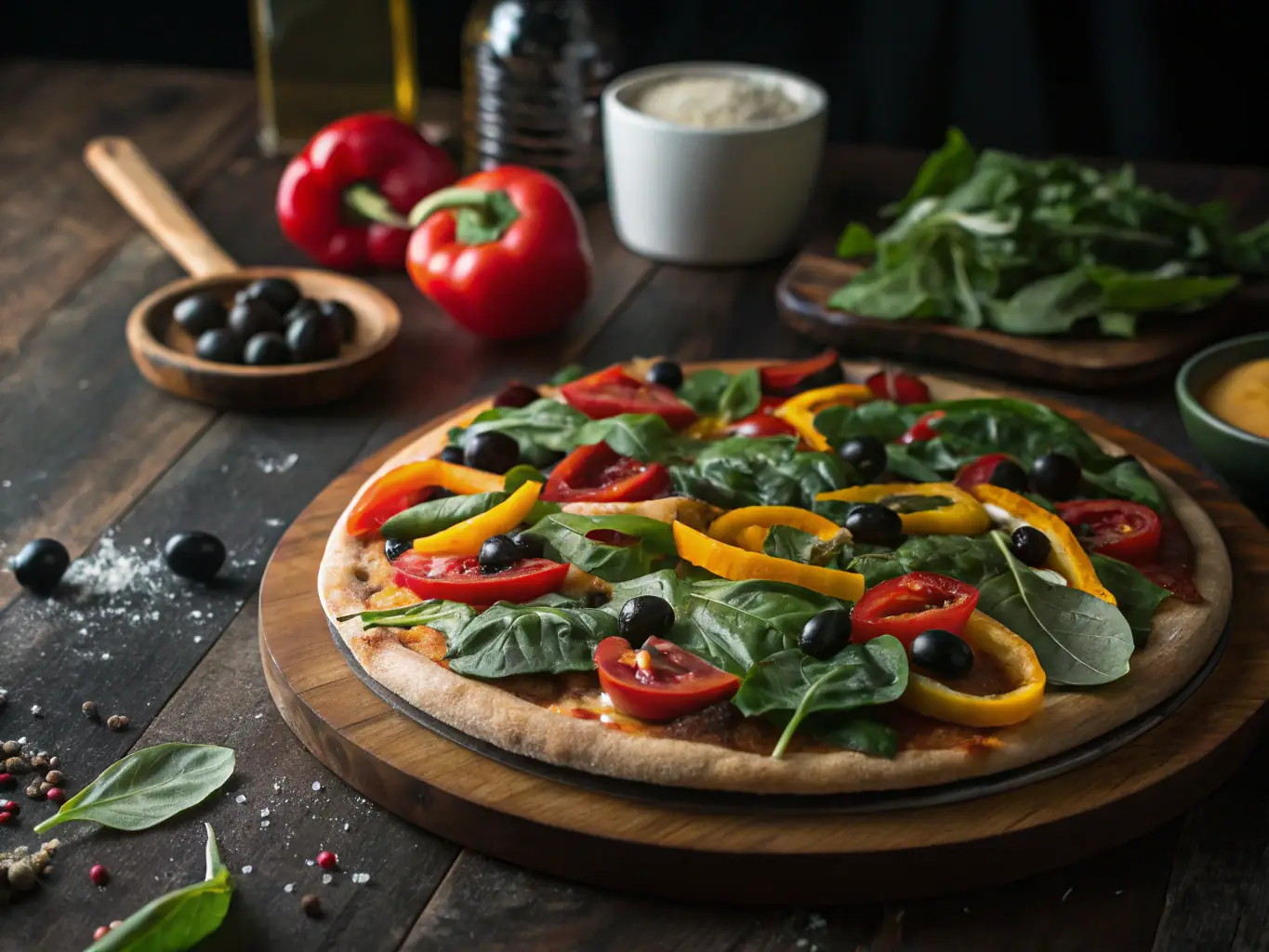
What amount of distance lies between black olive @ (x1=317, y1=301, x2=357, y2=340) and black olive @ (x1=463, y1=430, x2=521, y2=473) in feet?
2.86

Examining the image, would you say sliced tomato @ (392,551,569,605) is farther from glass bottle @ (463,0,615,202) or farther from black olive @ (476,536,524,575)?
glass bottle @ (463,0,615,202)

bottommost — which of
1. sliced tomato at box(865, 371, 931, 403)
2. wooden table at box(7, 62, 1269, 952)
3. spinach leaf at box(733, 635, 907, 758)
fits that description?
wooden table at box(7, 62, 1269, 952)

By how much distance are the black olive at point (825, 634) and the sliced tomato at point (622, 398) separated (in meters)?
0.81

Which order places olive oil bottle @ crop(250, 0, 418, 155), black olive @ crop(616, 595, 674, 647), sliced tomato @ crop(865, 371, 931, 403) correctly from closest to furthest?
black olive @ crop(616, 595, 674, 647), sliced tomato @ crop(865, 371, 931, 403), olive oil bottle @ crop(250, 0, 418, 155)

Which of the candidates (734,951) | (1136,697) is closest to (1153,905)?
(1136,697)

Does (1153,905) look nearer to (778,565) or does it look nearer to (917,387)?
(778,565)

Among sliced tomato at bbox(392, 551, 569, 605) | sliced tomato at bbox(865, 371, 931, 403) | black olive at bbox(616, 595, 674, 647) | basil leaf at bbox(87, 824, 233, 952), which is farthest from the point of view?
sliced tomato at bbox(865, 371, 931, 403)

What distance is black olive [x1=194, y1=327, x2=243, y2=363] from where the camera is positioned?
3.18 metres

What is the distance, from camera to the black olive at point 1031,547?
2.23 meters

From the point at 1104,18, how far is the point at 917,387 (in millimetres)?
2322

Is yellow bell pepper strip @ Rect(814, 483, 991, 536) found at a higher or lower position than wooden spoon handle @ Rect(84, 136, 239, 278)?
higher

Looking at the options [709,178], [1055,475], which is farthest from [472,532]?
[709,178]

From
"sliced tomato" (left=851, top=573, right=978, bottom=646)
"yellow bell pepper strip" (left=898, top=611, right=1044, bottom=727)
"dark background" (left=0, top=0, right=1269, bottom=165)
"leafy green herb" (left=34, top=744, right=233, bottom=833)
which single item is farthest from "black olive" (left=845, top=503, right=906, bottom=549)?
"dark background" (left=0, top=0, right=1269, bottom=165)

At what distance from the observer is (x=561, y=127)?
4.09 m
